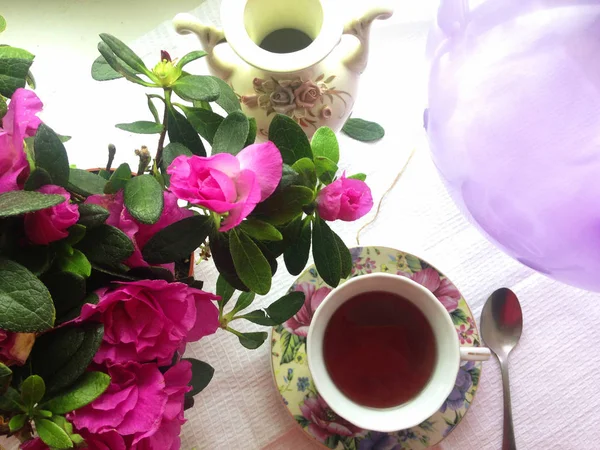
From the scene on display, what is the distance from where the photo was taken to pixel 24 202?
277 mm

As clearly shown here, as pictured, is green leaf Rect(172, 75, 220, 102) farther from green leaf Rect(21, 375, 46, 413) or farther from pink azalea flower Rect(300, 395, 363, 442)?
pink azalea flower Rect(300, 395, 363, 442)

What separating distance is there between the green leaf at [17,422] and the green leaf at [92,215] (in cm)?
11

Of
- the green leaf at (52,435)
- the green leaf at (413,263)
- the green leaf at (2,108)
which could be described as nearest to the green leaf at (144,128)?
the green leaf at (2,108)

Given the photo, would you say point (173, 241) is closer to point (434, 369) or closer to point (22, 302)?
point (22, 302)

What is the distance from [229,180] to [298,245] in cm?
12

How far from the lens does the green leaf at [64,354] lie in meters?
0.31

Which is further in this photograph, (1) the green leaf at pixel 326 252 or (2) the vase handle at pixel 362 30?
(2) the vase handle at pixel 362 30

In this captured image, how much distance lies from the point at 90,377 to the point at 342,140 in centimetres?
44

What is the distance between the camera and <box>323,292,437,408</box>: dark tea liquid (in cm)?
58

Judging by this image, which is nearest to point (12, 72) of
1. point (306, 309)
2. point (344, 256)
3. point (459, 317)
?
point (344, 256)

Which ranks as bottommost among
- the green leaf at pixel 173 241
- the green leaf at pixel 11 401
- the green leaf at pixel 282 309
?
the green leaf at pixel 282 309

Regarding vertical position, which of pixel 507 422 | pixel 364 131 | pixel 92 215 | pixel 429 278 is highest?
pixel 92 215

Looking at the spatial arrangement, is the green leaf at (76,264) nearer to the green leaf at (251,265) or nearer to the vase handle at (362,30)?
the green leaf at (251,265)

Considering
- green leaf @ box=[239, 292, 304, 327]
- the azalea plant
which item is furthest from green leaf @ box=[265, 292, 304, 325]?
the azalea plant
